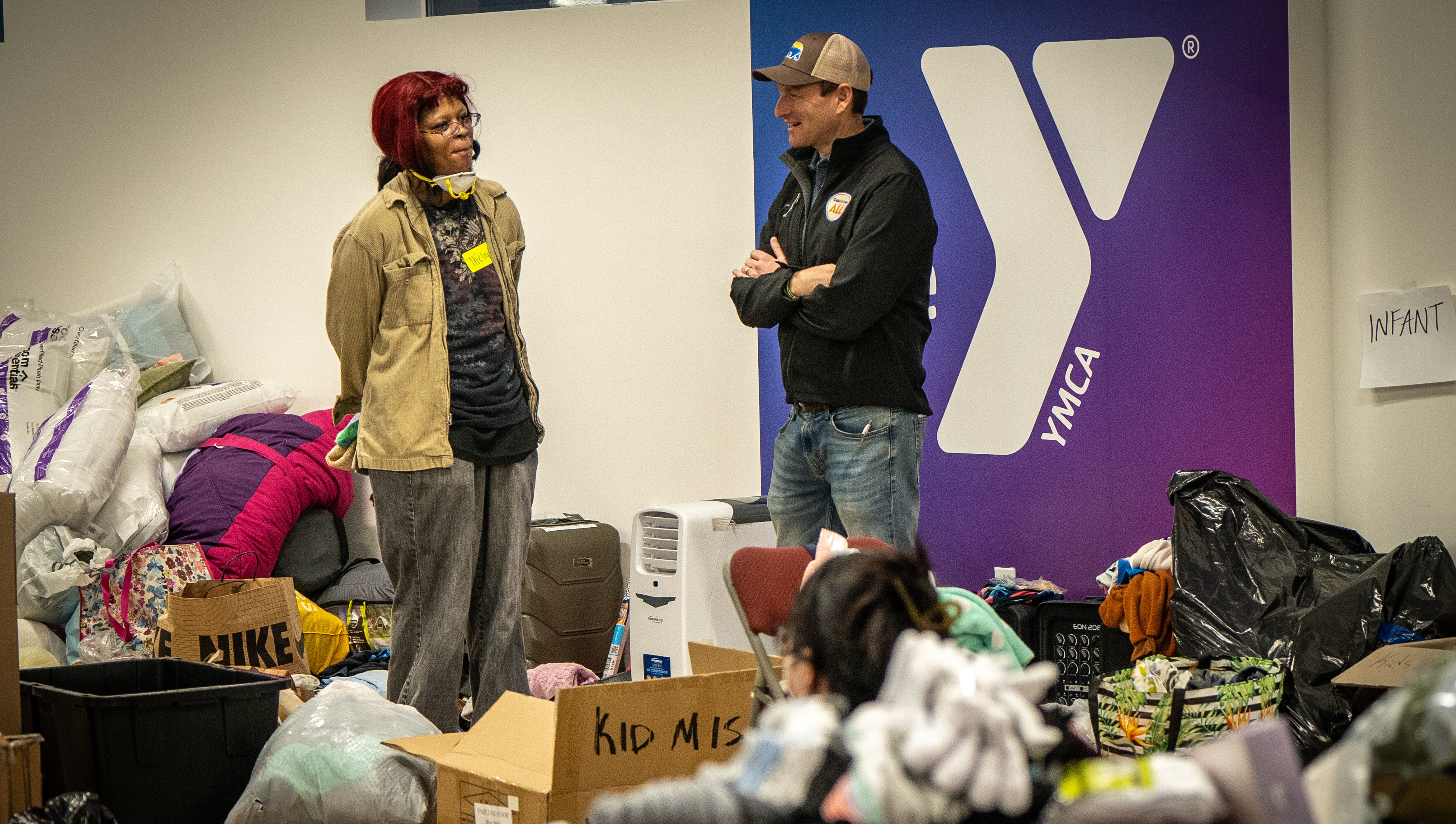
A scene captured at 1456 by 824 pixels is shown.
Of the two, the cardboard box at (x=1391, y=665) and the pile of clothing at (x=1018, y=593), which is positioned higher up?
the cardboard box at (x=1391, y=665)

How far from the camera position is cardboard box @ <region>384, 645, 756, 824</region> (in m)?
2.08

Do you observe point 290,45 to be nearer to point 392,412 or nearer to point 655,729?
point 392,412

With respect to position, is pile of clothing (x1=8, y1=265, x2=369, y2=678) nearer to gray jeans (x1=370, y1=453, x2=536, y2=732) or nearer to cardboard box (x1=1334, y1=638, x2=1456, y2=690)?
gray jeans (x1=370, y1=453, x2=536, y2=732)

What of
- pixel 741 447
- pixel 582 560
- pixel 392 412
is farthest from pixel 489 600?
pixel 741 447

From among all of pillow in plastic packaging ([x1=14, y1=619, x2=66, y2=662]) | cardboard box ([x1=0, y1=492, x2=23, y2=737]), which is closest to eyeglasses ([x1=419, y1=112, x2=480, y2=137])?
cardboard box ([x1=0, y1=492, x2=23, y2=737])

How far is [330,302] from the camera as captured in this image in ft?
9.14

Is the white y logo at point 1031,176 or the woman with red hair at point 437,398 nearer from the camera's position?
the woman with red hair at point 437,398

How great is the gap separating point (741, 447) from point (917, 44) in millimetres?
1532

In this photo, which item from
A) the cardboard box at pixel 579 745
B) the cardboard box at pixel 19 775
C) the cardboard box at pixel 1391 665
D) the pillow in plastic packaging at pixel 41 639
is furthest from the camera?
the pillow in plastic packaging at pixel 41 639

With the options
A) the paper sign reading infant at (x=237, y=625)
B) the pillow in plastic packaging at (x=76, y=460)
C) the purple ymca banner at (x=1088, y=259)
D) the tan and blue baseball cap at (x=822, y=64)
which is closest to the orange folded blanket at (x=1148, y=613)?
the purple ymca banner at (x=1088, y=259)

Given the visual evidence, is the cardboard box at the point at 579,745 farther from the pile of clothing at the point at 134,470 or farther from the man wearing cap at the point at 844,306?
the pile of clothing at the point at 134,470

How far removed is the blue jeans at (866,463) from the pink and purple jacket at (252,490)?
202 centimetres

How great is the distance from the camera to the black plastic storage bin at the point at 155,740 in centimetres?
221

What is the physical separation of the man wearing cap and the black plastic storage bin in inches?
50.2
